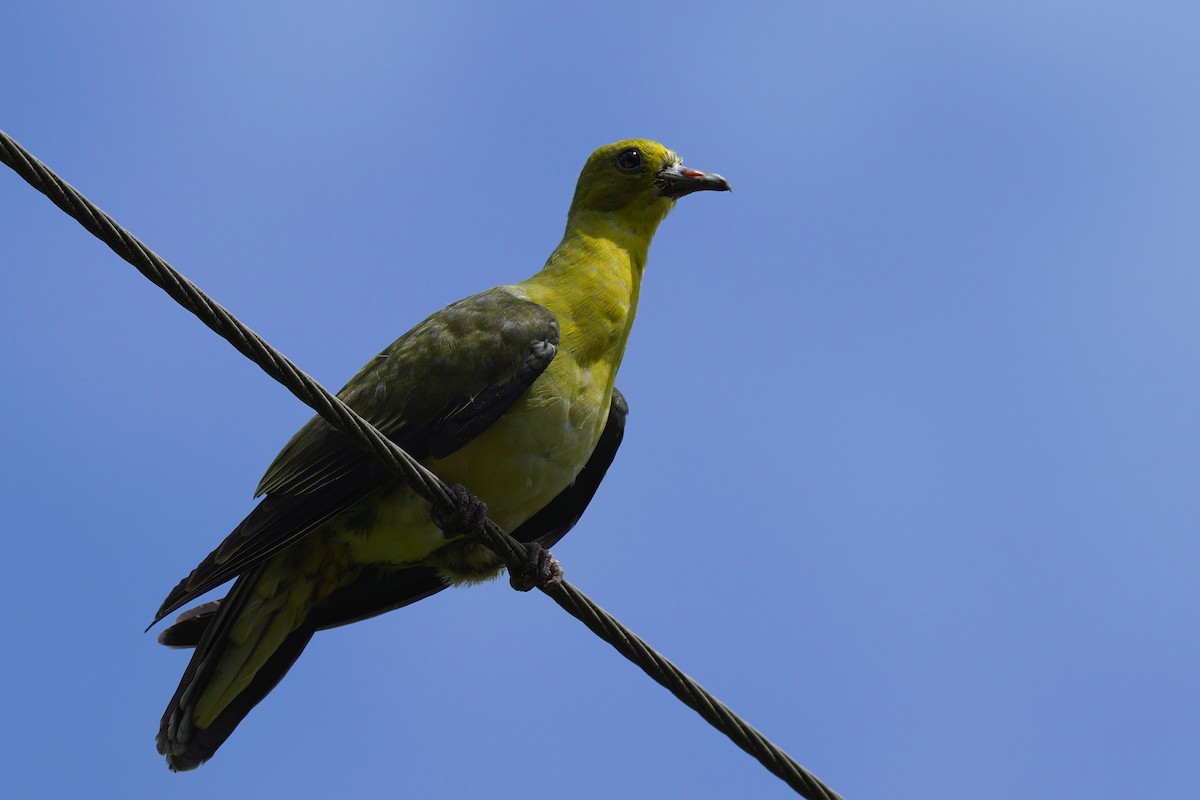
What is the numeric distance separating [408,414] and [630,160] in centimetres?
214

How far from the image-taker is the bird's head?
663 centimetres

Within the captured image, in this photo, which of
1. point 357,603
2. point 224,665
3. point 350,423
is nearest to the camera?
point 350,423

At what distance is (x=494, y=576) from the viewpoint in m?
5.68

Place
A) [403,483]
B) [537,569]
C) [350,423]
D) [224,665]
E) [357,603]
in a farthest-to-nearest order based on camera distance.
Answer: [357,603]
[224,665]
[403,483]
[537,569]
[350,423]

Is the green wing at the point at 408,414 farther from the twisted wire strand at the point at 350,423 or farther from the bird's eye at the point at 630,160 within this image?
the bird's eye at the point at 630,160

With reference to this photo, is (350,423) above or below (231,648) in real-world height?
below

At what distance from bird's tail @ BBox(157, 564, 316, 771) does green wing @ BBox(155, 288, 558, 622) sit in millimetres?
467

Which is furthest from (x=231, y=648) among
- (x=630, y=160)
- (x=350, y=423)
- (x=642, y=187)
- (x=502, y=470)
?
(x=630, y=160)

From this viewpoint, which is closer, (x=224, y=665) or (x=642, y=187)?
(x=224, y=665)

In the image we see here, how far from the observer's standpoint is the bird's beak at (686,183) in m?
6.64

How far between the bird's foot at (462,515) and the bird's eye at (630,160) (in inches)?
102

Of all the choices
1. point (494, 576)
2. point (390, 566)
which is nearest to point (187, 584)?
point (390, 566)

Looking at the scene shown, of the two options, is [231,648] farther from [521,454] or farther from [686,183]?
[686,183]

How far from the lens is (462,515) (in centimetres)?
446
